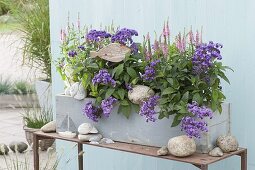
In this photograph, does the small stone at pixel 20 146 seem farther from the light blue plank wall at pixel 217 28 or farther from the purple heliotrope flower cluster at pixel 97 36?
the purple heliotrope flower cluster at pixel 97 36

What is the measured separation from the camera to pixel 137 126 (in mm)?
2980

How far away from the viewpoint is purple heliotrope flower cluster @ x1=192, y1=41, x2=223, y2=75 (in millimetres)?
2730

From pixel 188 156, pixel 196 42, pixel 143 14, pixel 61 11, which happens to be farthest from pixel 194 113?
pixel 61 11

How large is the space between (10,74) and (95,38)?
7132 mm

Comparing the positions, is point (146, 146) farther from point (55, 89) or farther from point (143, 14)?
point (55, 89)

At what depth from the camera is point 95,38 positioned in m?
3.10

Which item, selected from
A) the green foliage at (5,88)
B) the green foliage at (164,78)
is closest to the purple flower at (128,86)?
the green foliage at (164,78)

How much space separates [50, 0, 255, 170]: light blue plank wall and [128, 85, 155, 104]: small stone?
60 centimetres

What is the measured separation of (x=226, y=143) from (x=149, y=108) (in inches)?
15.1

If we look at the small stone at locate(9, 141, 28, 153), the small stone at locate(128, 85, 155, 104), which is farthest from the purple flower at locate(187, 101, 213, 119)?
the small stone at locate(9, 141, 28, 153)

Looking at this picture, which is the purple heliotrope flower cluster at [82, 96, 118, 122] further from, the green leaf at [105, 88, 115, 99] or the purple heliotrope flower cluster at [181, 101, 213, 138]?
the purple heliotrope flower cluster at [181, 101, 213, 138]

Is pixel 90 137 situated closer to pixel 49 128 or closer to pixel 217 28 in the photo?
pixel 49 128

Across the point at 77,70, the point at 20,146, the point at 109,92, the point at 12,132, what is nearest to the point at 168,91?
the point at 109,92

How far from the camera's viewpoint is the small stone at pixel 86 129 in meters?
3.08
